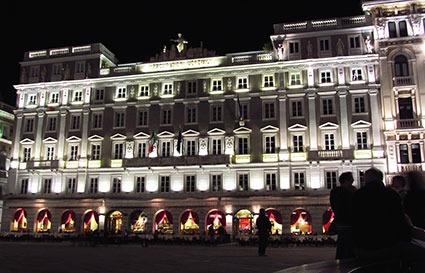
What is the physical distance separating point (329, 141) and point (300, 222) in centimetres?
817

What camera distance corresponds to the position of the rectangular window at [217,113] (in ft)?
151

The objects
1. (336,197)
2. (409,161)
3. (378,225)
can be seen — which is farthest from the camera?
(409,161)

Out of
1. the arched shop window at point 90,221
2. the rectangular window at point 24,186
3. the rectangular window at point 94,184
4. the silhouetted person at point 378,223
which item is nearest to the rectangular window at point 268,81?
the rectangular window at point 94,184

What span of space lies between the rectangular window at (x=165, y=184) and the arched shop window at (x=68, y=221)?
33.6ft

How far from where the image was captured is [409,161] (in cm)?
3991

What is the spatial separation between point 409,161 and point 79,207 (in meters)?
32.7

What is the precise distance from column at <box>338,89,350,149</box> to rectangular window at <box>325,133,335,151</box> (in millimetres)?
872

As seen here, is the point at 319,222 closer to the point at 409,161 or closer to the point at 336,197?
the point at 409,161

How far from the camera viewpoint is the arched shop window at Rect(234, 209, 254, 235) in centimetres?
4306

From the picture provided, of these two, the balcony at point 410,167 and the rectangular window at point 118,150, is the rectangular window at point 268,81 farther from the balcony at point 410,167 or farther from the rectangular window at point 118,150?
the rectangular window at point 118,150

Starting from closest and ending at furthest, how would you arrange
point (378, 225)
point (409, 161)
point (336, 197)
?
point (378, 225)
point (336, 197)
point (409, 161)

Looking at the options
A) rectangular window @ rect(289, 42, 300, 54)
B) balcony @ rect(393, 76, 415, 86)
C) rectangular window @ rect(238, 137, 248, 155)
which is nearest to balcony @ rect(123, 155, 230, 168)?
rectangular window @ rect(238, 137, 248, 155)

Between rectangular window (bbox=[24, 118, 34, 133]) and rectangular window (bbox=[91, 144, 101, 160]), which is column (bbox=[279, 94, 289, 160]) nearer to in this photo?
rectangular window (bbox=[91, 144, 101, 160])

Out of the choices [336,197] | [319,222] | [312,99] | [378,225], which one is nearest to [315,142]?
[312,99]
